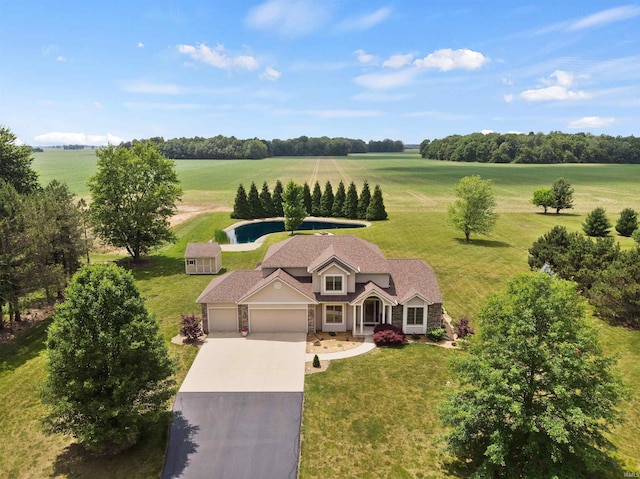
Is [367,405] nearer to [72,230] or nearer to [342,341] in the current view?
[342,341]

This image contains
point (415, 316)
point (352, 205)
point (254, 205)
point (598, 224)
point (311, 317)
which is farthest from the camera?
point (352, 205)

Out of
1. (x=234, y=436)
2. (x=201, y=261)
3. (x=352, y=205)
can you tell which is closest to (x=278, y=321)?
(x=234, y=436)

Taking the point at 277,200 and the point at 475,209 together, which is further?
the point at 277,200

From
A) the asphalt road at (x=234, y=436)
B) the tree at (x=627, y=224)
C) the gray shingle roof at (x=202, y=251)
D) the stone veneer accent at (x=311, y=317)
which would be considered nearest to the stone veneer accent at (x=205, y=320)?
the stone veneer accent at (x=311, y=317)

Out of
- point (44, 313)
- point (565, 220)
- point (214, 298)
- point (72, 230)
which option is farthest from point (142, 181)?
point (565, 220)

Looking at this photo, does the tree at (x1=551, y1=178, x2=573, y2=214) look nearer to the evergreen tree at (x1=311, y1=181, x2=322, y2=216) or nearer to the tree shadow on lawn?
the tree shadow on lawn

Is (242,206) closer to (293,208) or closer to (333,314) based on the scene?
(293,208)

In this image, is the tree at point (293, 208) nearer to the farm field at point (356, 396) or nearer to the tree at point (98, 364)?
the farm field at point (356, 396)
